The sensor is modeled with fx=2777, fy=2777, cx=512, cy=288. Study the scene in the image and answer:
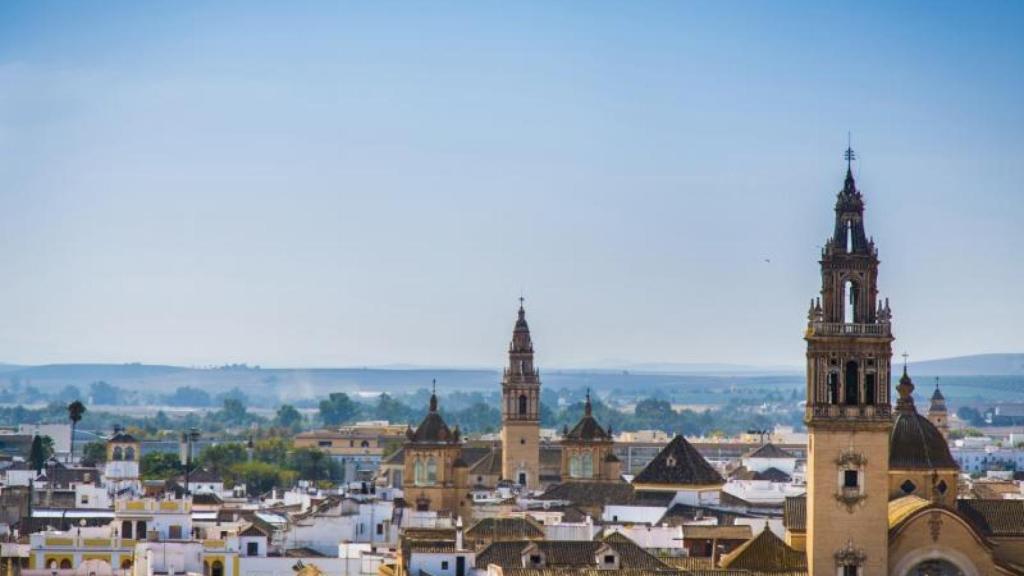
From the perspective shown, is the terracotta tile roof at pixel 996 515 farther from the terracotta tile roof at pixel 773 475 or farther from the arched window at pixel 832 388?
the terracotta tile roof at pixel 773 475

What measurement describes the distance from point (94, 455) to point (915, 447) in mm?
108494

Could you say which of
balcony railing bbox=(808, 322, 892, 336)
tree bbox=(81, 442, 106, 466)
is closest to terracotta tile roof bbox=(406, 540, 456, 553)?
balcony railing bbox=(808, 322, 892, 336)

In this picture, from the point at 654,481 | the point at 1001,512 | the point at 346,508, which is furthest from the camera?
the point at 654,481

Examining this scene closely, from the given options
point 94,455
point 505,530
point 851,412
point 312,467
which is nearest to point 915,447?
point 851,412

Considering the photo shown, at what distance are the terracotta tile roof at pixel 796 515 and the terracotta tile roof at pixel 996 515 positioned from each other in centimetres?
472

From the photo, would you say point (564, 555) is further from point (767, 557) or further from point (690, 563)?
point (767, 557)

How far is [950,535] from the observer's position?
73.9 meters

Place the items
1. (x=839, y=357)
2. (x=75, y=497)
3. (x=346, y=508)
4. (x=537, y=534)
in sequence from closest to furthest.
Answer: (x=839, y=357) → (x=537, y=534) → (x=346, y=508) → (x=75, y=497)

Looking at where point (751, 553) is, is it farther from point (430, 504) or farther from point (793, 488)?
point (793, 488)

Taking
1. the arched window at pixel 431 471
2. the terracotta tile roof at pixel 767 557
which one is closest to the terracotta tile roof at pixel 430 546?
the terracotta tile roof at pixel 767 557

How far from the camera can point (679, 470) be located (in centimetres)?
11538

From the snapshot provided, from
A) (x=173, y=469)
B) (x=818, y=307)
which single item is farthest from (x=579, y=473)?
(x=818, y=307)

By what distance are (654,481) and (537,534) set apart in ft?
61.7

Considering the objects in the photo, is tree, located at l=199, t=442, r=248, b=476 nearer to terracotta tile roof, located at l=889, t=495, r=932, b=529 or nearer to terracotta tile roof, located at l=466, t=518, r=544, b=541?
terracotta tile roof, located at l=466, t=518, r=544, b=541
